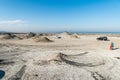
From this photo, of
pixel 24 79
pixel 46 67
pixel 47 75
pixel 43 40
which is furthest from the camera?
pixel 43 40

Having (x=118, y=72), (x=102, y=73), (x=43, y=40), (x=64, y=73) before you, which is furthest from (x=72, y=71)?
(x=43, y=40)

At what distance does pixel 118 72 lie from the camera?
10859 millimetres

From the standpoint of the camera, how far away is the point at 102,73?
34.4 feet

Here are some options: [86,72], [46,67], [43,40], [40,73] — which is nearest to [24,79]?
[40,73]

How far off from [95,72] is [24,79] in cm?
524

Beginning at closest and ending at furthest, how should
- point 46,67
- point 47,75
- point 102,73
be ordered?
1. point 47,75
2. point 102,73
3. point 46,67

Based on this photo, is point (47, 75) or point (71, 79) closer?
point (71, 79)

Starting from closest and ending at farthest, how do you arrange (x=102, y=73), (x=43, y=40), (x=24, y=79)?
(x=24, y=79), (x=102, y=73), (x=43, y=40)

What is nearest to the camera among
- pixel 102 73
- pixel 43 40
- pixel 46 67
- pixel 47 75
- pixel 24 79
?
pixel 24 79

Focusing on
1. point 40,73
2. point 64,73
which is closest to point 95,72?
point 64,73

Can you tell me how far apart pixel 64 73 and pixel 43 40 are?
28.2m

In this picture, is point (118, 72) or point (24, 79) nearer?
point (24, 79)

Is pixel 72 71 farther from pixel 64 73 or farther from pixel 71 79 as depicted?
pixel 71 79

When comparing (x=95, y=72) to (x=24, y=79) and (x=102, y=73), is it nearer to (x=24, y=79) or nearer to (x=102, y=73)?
(x=102, y=73)
